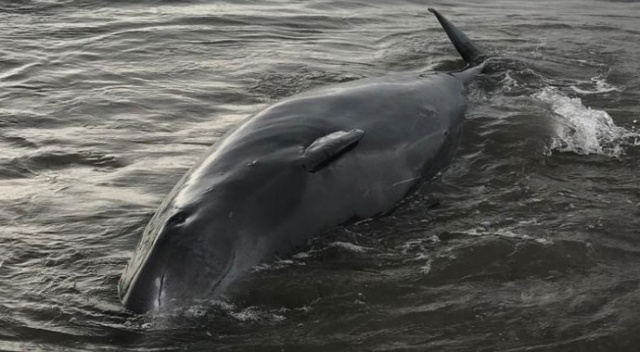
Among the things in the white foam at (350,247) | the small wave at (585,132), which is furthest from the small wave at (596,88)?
the white foam at (350,247)

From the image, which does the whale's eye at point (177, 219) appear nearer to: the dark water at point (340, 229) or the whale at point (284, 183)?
the whale at point (284, 183)

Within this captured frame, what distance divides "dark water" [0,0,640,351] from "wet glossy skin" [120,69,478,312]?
0.46ft

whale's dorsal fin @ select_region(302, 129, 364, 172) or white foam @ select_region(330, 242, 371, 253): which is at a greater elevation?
whale's dorsal fin @ select_region(302, 129, 364, 172)

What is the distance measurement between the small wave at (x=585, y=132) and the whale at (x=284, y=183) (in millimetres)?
1107

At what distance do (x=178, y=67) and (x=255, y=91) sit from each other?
136 cm

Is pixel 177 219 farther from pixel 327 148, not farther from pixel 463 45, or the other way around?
pixel 463 45

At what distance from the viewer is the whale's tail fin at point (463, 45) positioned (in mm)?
8688

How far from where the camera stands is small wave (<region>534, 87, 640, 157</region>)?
6.71 meters

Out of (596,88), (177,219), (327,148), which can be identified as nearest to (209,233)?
(177,219)

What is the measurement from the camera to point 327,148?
489cm

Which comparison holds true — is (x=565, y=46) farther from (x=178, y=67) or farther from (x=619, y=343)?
(x=619, y=343)

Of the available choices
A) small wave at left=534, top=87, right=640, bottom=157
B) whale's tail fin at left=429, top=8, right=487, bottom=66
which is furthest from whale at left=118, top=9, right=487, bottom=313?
whale's tail fin at left=429, top=8, right=487, bottom=66

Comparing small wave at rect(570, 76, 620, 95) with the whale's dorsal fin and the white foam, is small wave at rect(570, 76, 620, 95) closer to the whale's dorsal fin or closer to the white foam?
the whale's dorsal fin

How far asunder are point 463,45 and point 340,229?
14.4ft
